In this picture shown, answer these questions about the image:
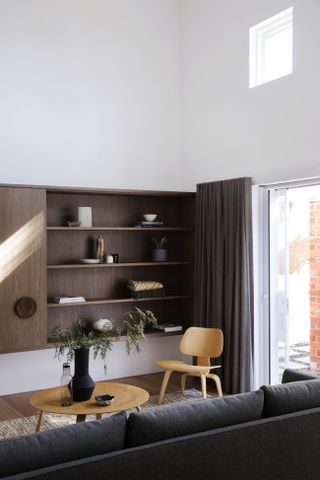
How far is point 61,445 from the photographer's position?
2256 mm

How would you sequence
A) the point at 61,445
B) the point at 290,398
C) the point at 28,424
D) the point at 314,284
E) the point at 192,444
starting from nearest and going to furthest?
the point at 61,445 → the point at 192,444 → the point at 290,398 → the point at 28,424 → the point at 314,284

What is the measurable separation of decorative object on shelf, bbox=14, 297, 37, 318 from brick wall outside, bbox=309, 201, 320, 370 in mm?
2695

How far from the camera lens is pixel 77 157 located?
6.00 meters

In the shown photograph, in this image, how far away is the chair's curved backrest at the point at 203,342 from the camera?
5.31 meters

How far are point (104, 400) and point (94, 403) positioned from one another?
0.09 m

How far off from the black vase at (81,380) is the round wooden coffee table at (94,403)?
0.05 meters

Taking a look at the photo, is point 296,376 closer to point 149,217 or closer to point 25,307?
point 25,307

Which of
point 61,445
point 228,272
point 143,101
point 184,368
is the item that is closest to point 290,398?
point 61,445

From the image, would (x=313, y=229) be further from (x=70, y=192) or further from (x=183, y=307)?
(x=70, y=192)

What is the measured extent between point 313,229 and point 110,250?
208 cm

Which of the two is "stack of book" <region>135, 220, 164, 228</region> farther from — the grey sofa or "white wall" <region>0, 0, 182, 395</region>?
the grey sofa

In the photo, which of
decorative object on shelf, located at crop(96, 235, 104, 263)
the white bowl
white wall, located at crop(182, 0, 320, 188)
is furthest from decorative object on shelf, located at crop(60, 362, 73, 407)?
white wall, located at crop(182, 0, 320, 188)

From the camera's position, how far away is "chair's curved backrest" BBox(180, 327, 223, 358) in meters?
5.31

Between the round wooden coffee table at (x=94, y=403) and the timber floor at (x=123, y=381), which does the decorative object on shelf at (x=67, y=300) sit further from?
the round wooden coffee table at (x=94, y=403)
